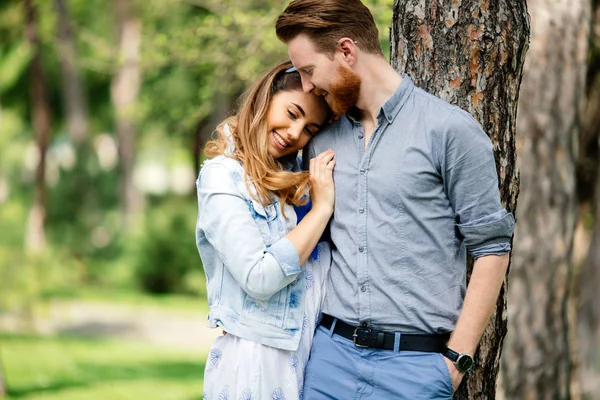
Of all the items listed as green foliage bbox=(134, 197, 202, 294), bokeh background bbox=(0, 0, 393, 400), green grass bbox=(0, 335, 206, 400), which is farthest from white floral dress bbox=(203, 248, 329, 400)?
green foliage bbox=(134, 197, 202, 294)

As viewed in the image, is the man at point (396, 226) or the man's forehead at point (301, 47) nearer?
the man at point (396, 226)

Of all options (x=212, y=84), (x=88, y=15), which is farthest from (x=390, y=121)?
(x=88, y=15)

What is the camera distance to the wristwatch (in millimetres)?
2783

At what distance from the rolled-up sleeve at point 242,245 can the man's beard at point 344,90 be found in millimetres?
463

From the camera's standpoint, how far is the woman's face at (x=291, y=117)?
306cm

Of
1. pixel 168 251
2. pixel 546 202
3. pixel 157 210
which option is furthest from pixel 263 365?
pixel 157 210

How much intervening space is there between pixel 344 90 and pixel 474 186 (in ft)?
1.87

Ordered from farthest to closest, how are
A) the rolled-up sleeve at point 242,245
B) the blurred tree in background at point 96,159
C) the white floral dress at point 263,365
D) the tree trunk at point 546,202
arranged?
the blurred tree in background at point 96,159 < the tree trunk at point 546,202 < the white floral dress at point 263,365 < the rolled-up sleeve at point 242,245

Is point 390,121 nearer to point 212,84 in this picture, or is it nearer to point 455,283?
point 455,283

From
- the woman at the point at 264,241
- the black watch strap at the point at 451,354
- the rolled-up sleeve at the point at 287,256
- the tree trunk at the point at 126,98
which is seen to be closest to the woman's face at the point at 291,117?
the woman at the point at 264,241

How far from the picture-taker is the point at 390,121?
2.88 meters

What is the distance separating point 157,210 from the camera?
1742 centimetres

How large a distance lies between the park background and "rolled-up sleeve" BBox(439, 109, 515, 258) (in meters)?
0.62

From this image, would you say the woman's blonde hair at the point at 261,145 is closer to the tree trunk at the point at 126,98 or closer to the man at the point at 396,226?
the man at the point at 396,226
